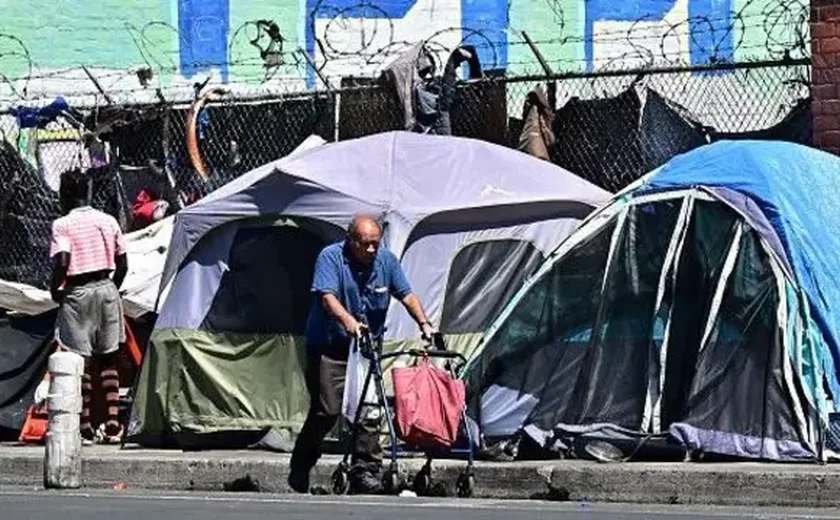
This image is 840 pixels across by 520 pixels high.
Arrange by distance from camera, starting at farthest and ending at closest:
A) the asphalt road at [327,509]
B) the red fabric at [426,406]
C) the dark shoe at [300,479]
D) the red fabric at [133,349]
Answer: the red fabric at [133,349] < the dark shoe at [300,479] < the red fabric at [426,406] < the asphalt road at [327,509]

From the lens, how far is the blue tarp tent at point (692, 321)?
1264cm

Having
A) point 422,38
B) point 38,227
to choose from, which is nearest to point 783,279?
point 38,227

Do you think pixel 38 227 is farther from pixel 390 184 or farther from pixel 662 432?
pixel 662 432

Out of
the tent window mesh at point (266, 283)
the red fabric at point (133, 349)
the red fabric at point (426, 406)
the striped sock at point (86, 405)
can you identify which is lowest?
the striped sock at point (86, 405)

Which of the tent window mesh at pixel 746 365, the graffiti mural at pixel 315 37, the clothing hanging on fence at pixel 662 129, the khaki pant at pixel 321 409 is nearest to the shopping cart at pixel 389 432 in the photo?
the khaki pant at pixel 321 409

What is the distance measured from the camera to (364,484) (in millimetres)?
12461

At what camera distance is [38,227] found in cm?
1905

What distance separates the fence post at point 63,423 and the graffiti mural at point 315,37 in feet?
31.8

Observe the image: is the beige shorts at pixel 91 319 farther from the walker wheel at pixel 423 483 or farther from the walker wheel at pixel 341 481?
the walker wheel at pixel 423 483

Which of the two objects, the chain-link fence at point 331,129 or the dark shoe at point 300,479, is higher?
the chain-link fence at point 331,129

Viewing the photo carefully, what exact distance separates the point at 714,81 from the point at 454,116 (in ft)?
8.91

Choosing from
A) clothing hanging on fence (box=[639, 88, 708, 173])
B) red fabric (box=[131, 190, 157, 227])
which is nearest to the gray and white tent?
clothing hanging on fence (box=[639, 88, 708, 173])

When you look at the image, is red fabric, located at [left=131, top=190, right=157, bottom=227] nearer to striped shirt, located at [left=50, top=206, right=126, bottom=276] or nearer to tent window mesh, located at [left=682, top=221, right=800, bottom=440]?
striped shirt, located at [left=50, top=206, right=126, bottom=276]

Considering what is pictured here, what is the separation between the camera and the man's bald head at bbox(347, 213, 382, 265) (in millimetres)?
12625
